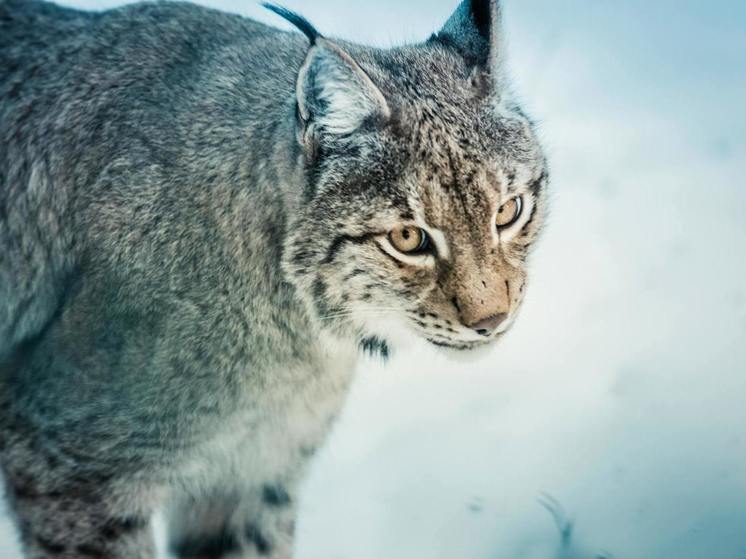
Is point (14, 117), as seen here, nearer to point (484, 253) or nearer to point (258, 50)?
point (258, 50)

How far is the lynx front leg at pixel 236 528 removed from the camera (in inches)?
164

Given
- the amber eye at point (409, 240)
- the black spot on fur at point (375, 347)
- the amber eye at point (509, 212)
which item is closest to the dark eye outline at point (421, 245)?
the amber eye at point (409, 240)

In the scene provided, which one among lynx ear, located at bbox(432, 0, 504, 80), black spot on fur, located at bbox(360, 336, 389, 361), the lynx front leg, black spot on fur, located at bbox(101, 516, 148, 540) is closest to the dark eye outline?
black spot on fur, located at bbox(360, 336, 389, 361)

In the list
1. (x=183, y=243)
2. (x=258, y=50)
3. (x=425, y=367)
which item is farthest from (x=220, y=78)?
(x=425, y=367)

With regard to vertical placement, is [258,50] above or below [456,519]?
above

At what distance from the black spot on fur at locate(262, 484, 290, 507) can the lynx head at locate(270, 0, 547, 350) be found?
0.91m

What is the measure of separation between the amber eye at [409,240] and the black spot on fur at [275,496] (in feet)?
4.12

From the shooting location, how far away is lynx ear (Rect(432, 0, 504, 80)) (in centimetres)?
354

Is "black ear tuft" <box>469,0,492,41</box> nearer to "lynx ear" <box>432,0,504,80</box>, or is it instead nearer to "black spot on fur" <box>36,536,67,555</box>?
"lynx ear" <box>432,0,504,80</box>

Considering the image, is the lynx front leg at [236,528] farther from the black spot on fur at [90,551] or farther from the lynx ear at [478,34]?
the lynx ear at [478,34]

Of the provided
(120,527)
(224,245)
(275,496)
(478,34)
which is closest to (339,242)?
(224,245)

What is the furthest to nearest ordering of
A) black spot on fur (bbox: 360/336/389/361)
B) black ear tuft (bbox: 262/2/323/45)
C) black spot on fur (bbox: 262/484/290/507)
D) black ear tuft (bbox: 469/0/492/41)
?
black spot on fur (bbox: 262/484/290/507) < black spot on fur (bbox: 360/336/389/361) < black ear tuft (bbox: 469/0/492/41) < black ear tuft (bbox: 262/2/323/45)

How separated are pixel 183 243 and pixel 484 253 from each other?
0.97 m

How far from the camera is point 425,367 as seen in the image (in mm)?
5129
